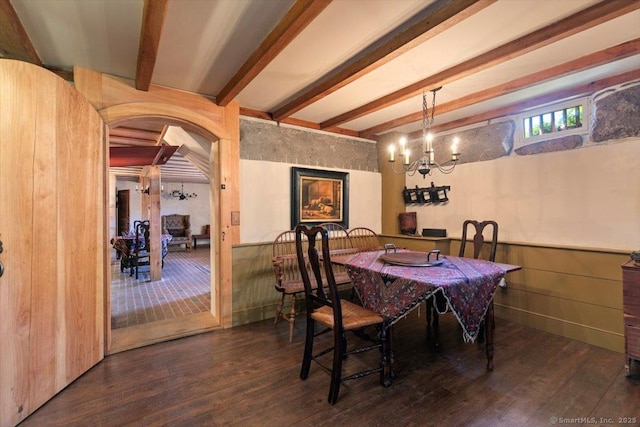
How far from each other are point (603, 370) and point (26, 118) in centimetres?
448

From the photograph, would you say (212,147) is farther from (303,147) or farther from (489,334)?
(489,334)

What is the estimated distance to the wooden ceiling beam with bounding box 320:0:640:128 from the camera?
5.63ft

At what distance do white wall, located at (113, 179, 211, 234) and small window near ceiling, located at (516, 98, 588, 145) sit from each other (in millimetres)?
10326

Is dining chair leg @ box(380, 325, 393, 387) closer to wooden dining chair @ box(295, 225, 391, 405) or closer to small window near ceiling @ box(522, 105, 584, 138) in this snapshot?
wooden dining chair @ box(295, 225, 391, 405)

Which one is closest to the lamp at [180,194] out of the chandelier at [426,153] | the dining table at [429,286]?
the chandelier at [426,153]

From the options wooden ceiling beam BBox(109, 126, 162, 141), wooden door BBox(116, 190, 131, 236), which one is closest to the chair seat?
wooden ceiling beam BBox(109, 126, 162, 141)

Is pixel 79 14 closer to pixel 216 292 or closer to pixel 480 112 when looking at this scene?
pixel 216 292

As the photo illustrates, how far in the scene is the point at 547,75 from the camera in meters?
2.54

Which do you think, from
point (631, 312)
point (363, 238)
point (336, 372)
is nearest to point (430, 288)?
point (336, 372)

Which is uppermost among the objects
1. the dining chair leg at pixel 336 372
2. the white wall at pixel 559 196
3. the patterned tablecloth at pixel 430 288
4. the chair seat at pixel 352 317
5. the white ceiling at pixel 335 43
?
the white ceiling at pixel 335 43

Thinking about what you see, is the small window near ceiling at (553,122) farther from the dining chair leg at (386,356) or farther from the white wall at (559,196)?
the dining chair leg at (386,356)

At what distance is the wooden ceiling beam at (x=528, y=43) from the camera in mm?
1716

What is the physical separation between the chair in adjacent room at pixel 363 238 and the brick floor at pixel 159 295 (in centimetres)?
219

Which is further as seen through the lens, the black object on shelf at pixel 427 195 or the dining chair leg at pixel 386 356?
the black object on shelf at pixel 427 195
